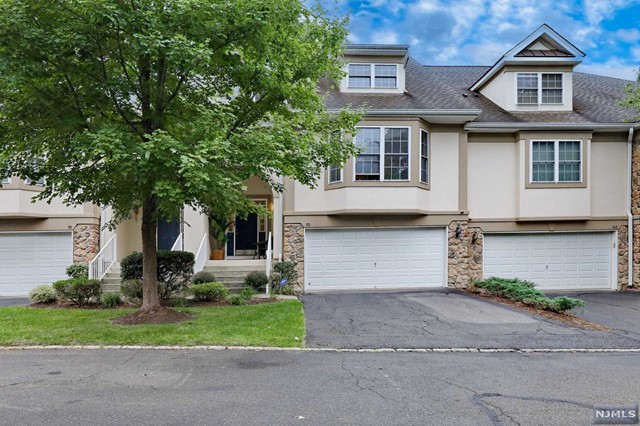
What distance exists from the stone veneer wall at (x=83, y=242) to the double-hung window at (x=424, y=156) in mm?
10974

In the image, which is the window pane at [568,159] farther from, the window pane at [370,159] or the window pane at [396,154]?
the window pane at [370,159]

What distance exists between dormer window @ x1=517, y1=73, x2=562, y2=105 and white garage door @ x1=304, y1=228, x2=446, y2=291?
6.35 metres

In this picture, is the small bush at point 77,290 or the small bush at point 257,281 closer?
the small bush at point 77,290

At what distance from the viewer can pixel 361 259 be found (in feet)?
47.4

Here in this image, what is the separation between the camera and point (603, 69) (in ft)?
71.3

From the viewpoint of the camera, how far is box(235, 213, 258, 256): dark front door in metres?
16.9

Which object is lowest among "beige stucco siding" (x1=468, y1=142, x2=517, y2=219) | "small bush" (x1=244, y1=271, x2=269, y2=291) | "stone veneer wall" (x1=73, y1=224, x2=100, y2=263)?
"small bush" (x1=244, y1=271, x2=269, y2=291)

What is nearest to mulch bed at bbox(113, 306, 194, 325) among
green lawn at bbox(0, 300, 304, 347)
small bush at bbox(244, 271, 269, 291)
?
green lawn at bbox(0, 300, 304, 347)

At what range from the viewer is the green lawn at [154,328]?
7453 millimetres

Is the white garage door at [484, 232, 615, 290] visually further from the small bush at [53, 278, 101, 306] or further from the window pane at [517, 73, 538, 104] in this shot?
the small bush at [53, 278, 101, 306]

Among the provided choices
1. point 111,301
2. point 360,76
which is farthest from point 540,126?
point 111,301

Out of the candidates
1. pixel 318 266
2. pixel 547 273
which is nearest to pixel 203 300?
pixel 318 266

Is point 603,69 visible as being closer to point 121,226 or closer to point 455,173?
point 455,173

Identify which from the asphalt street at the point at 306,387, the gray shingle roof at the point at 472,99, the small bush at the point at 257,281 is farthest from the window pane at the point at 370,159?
the asphalt street at the point at 306,387
